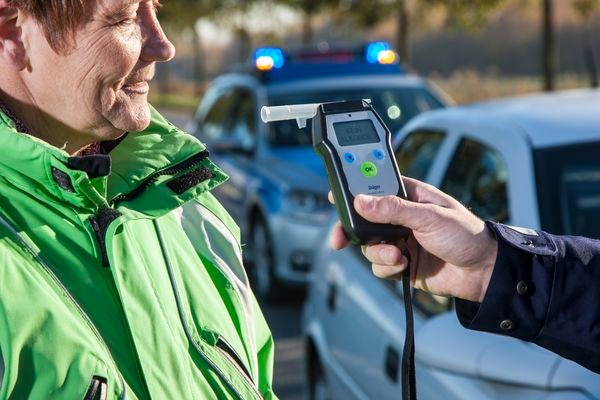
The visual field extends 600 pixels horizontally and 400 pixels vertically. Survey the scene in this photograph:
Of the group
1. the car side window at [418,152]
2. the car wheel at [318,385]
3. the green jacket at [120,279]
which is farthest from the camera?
the car wheel at [318,385]

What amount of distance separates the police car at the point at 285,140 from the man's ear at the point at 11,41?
522 cm

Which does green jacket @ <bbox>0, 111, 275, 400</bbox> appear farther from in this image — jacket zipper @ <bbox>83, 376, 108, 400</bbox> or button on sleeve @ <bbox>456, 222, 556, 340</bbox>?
button on sleeve @ <bbox>456, 222, 556, 340</bbox>

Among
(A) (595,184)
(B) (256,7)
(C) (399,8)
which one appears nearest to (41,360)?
(A) (595,184)

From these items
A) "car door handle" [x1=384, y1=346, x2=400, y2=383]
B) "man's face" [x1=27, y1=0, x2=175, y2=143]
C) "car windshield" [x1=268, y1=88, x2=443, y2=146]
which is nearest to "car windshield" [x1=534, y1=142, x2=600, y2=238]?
"car door handle" [x1=384, y1=346, x2=400, y2=383]

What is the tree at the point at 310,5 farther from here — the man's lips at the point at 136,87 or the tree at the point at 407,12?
the man's lips at the point at 136,87

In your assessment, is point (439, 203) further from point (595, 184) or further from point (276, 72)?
point (276, 72)

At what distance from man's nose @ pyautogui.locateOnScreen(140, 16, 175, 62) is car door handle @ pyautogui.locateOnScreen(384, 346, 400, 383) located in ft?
5.67

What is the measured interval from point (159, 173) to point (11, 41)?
0.34 metres

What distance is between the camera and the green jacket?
1525mm

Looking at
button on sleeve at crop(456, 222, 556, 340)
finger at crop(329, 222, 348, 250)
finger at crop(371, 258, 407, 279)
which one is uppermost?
finger at crop(329, 222, 348, 250)

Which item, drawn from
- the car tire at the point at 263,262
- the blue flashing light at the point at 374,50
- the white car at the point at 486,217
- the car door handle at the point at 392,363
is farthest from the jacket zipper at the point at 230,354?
the blue flashing light at the point at 374,50

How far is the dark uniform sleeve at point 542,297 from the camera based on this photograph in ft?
6.42

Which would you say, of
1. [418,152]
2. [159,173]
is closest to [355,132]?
[159,173]

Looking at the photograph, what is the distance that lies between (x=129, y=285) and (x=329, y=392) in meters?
2.86
